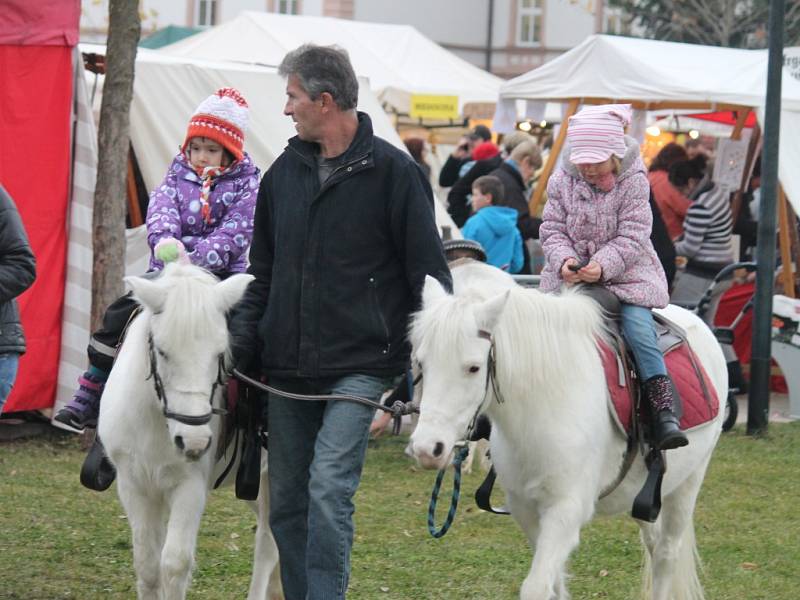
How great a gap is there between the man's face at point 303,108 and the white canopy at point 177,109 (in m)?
5.96

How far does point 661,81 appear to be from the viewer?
43.3 ft

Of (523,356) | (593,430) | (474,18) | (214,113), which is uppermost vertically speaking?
(474,18)

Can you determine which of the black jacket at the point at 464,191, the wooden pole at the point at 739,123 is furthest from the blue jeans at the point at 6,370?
the wooden pole at the point at 739,123

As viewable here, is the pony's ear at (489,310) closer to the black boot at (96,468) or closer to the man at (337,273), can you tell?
the man at (337,273)

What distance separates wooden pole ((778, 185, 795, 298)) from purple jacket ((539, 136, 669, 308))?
8.10 m

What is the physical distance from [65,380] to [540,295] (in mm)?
5366

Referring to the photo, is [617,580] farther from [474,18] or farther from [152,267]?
[474,18]

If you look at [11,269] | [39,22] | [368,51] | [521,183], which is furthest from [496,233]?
[368,51]

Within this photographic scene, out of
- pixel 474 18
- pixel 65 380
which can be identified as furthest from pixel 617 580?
pixel 474 18

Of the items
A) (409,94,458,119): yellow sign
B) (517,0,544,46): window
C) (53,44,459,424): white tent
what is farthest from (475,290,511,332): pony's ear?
(517,0,544,46): window

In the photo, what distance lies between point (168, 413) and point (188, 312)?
1.18 ft

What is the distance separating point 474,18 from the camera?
53406 mm

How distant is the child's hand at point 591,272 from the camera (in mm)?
5406

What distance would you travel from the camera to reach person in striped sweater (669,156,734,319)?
1307 cm
